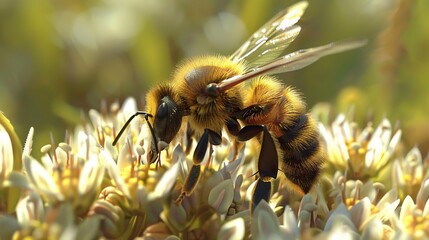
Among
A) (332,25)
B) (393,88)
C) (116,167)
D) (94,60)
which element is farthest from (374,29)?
(116,167)

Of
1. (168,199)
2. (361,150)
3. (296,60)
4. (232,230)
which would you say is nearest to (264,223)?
(232,230)

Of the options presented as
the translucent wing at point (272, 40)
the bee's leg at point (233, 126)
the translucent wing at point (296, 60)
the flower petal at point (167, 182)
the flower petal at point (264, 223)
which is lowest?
the flower petal at point (264, 223)

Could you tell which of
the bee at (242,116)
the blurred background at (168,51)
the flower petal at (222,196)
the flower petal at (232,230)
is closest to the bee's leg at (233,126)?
the bee at (242,116)

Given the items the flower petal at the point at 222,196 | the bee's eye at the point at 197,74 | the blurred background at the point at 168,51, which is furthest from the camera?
the blurred background at the point at 168,51

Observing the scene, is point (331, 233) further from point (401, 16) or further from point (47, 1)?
point (47, 1)

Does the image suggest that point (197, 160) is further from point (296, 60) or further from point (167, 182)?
point (296, 60)

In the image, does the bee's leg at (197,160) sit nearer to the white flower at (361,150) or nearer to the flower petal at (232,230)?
the flower petal at (232,230)
